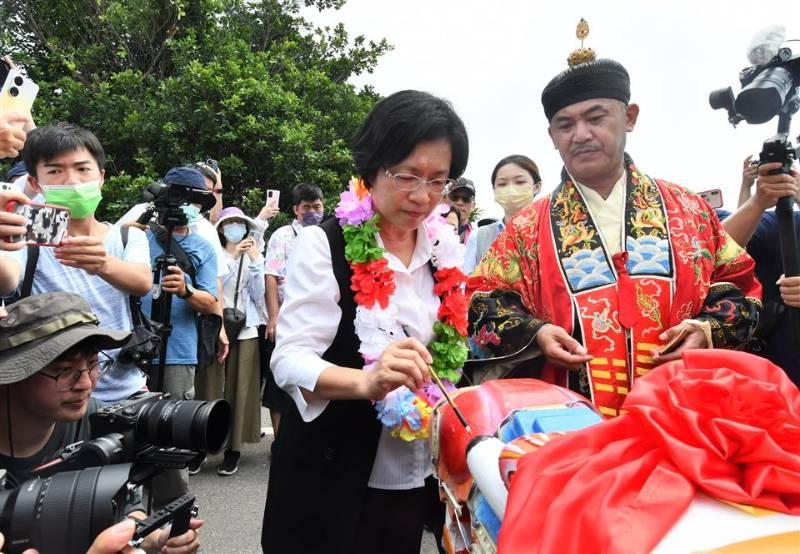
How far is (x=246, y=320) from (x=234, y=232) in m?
0.74

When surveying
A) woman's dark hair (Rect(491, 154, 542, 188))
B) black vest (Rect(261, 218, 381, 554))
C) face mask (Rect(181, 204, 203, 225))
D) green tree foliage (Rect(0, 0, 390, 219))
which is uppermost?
green tree foliage (Rect(0, 0, 390, 219))

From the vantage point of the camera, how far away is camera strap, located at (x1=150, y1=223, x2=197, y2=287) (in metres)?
3.62

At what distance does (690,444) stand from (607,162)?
1303 millimetres

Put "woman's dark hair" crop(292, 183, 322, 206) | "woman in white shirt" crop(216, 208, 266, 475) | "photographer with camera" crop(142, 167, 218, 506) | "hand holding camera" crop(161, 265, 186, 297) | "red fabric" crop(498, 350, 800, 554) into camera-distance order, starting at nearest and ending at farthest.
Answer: "red fabric" crop(498, 350, 800, 554)
"hand holding camera" crop(161, 265, 186, 297)
"photographer with camera" crop(142, 167, 218, 506)
"woman in white shirt" crop(216, 208, 266, 475)
"woman's dark hair" crop(292, 183, 322, 206)

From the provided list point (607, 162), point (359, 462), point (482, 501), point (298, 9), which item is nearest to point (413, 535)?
point (359, 462)

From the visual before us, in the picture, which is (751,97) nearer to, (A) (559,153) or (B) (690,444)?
(A) (559,153)

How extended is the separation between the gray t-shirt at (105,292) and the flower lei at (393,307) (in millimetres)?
1243

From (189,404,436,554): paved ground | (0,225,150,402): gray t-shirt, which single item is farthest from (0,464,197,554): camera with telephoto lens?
(189,404,436,554): paved ground

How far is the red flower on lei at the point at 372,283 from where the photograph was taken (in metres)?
1.65

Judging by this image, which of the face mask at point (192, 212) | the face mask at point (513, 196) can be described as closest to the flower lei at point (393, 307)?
the face mask at point (192, 212)

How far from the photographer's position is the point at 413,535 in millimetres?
1758

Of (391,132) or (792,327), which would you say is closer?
(391,132)

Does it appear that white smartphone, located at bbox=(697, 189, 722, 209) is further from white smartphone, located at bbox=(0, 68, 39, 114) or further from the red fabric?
white smartphone, located at bbox=(0, 68, 39, 114)

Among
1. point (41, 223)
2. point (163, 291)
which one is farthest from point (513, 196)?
point (41, 223)
